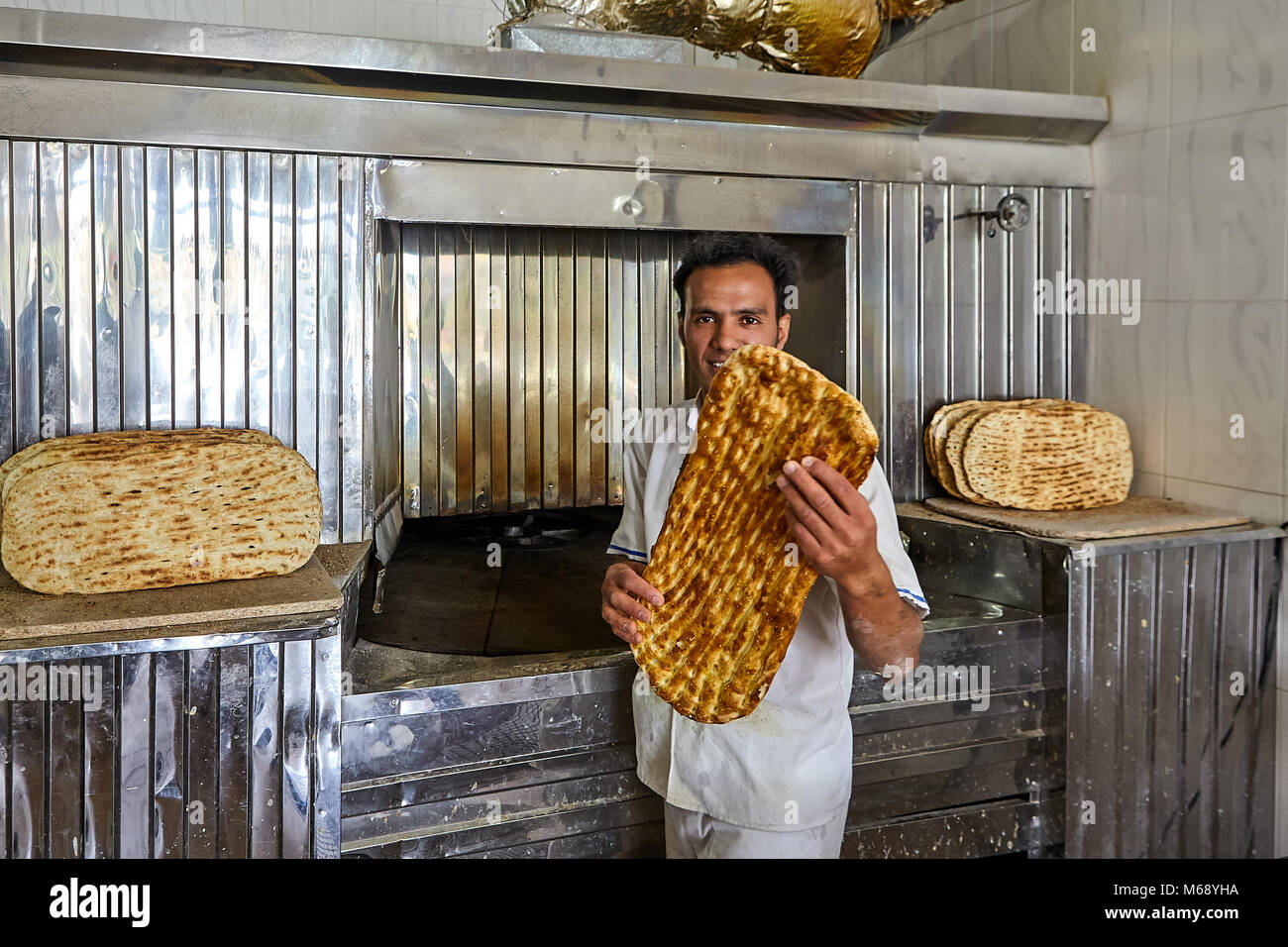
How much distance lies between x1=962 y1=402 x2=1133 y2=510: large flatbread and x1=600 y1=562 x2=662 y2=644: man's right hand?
1.40 metres

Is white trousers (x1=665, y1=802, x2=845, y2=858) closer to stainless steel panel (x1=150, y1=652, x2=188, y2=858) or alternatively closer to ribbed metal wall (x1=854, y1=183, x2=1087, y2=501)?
stainless steel panel (x1=150, y1=652, x2=188, y2=858)

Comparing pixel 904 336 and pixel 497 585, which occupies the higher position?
pixel 904 336

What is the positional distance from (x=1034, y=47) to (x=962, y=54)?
314 millimetres

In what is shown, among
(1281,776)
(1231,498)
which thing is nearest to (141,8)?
(1231,498)

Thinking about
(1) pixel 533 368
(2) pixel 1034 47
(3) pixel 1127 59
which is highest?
(2) pixel 1034 47

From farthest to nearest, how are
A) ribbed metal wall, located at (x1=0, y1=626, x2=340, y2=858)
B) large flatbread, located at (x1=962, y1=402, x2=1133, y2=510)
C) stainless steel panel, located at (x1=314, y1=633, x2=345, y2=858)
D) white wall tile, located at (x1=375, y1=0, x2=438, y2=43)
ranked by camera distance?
1. white wall tile, located at (x1=375, y1=0, x2=438, y2=43)
2. large flatbread, located at (x1=962, y1=402, x2=1133, y2=510)
3. stainless steel panel, located at (x1=314, y1=633, x2=345, y2=858)
4. ribbed metal wall, located at (x1=0, y1=626, x2=340, y2=858)

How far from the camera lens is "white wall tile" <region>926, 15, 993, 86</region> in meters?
3.38

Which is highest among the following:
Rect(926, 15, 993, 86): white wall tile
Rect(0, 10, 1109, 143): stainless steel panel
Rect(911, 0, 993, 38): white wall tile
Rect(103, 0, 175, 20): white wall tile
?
Rect(103, 0, 175, 20): white wall tile

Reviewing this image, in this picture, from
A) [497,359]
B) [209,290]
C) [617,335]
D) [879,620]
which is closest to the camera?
[879,620]

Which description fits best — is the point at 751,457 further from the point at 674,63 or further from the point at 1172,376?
the point at 1172,376

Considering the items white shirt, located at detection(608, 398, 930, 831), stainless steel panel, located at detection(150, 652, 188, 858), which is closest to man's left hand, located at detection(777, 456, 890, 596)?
white shirt, located at detection(608, 398, 930, 831)

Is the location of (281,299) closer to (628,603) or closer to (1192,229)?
(628,603)

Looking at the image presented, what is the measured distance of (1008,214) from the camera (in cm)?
288

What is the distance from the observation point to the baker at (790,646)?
147 cm
